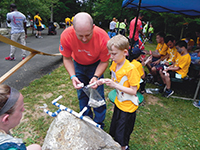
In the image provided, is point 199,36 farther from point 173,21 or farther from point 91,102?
point 173,21

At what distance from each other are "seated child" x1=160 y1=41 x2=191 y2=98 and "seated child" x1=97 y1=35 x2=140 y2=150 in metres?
2.51

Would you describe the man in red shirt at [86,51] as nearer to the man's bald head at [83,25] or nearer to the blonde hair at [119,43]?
the man's bald head at [83,25]

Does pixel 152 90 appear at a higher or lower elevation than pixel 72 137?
lower

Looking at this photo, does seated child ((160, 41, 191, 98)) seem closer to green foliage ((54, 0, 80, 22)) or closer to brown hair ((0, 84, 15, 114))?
brown hair ((0, 84, 15, 114))

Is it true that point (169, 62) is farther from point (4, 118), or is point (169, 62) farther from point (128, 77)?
point (4, 118)

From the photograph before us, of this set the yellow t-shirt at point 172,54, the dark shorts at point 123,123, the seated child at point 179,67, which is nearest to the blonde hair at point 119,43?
the dark shorts at point 123,123

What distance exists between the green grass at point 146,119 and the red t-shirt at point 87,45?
138cm

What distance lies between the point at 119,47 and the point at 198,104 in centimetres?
324

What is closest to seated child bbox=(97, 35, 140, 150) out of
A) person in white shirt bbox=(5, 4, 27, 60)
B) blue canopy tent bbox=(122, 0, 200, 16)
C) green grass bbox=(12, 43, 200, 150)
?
green grass bbox=(12, 43, 200, 150)

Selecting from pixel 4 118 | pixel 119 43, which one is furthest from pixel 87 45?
pixel 4 118

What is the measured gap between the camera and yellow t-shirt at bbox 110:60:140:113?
5.50ft

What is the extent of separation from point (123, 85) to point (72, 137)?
825 mm

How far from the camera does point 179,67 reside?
12.7 ft

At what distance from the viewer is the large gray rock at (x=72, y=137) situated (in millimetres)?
1472
